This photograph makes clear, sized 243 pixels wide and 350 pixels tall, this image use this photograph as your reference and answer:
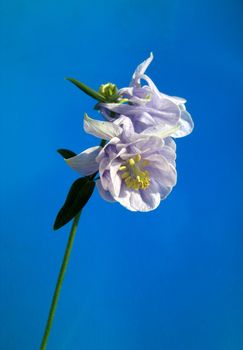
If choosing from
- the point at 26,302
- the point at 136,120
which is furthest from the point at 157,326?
the point at 136,120

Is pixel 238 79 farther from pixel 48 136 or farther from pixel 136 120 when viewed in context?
pixel 136 120

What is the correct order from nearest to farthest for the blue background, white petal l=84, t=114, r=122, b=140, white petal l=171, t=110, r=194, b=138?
white petal l=84, t=114, r=122, b=140, white petal l=171, t=110, r=194, b=138, the blue background

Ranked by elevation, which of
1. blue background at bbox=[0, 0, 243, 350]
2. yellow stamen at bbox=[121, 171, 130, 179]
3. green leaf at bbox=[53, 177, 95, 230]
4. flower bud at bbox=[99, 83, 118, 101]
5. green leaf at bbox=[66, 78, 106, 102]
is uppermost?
blue background at bbox=[0, 0, 243, 350]

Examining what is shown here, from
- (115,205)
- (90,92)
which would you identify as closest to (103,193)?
(90,92)

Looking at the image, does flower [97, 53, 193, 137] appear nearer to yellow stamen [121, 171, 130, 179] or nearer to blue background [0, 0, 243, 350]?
yellow stamen [121, 171, 130, 179]

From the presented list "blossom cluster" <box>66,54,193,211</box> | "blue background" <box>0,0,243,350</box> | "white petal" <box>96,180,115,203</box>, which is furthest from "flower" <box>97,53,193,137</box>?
"blue background" <box>0,0,243,350</box>

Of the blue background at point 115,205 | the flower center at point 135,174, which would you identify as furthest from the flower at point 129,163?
the blue background at point 115,205

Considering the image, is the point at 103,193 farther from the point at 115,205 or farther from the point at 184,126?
the point at 115,205

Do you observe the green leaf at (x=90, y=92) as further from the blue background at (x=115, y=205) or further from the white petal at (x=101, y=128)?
the blue background at (x=115, y=205)
